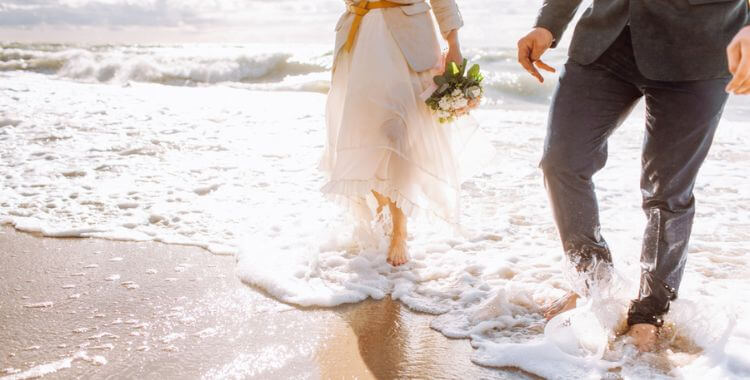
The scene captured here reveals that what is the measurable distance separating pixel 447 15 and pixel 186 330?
7.76ft

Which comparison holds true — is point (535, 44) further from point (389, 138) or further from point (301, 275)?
point (301, 275)

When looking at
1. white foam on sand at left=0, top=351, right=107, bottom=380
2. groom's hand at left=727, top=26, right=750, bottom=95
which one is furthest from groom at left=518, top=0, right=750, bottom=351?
white foam on sand at left=0, top=351, right=107, bottom=380

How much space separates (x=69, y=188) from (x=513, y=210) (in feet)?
13.1

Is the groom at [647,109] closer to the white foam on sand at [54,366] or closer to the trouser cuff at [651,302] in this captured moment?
the trouser cuff at [651,302]

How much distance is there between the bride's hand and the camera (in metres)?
3.90

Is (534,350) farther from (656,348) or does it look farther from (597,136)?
(597,136)

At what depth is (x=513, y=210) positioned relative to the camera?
5.25 meters

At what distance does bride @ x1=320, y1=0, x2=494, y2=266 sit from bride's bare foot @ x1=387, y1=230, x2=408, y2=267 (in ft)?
0.91

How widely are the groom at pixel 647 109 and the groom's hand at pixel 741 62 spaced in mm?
629

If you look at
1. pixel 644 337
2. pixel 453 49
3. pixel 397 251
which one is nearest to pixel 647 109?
pixel 644 337

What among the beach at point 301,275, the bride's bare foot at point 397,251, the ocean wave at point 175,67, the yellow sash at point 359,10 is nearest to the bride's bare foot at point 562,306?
the beach at point 301,275

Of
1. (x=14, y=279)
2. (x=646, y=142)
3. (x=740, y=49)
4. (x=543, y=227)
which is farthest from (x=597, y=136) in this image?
(x=14, y=279)

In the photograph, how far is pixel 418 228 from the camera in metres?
4.67

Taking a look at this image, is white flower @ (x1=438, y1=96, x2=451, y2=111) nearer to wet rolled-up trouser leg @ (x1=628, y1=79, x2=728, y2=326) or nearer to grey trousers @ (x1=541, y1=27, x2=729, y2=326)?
grey trousers @ (x1=541, y1=27, x2=729, y2=326)
